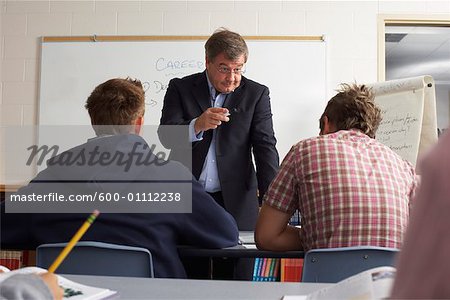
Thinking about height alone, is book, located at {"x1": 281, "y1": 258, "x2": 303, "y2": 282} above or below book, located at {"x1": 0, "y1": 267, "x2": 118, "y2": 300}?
below

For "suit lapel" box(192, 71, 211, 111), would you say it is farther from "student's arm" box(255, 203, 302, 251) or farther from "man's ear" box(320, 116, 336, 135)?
"student's arm" box(255, 203, 302, 251)

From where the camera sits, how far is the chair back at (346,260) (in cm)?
137

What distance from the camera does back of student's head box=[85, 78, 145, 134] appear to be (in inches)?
67.3

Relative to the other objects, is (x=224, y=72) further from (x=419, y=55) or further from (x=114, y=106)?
(x=419, y=55)

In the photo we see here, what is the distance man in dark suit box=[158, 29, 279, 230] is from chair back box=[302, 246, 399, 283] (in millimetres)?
1025

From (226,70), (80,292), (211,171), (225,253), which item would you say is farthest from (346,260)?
(226,70)

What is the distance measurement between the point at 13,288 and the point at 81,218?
Result: 0.90 meters

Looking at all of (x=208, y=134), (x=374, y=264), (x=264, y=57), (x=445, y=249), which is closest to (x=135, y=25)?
(x=264, y=57)

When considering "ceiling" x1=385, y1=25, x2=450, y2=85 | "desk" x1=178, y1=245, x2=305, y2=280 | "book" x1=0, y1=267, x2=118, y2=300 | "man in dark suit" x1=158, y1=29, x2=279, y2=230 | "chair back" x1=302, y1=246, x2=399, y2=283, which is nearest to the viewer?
"book" x1=0, y1=267, x2=118, y2=300

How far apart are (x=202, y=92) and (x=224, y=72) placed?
18cm

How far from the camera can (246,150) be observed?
8.20 ft

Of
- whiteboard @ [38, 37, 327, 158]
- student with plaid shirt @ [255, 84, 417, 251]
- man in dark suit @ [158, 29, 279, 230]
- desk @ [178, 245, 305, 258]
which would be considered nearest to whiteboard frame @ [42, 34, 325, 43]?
whiteboard @ [38, 37, 327, 158]

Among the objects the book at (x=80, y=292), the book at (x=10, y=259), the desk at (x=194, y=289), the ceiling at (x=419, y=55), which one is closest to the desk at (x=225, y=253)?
the desk at (x=194, y=289)

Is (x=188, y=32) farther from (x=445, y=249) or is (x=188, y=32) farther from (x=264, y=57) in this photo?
(x=445, y=249)
